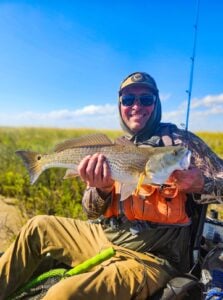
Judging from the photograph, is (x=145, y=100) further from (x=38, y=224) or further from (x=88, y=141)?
(x=38, y=224)

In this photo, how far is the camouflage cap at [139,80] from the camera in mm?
3946

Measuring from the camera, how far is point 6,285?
3.52 meters

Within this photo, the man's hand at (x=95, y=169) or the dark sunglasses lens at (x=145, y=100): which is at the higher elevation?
the dark sunglasses lens at (x=145, y=100)

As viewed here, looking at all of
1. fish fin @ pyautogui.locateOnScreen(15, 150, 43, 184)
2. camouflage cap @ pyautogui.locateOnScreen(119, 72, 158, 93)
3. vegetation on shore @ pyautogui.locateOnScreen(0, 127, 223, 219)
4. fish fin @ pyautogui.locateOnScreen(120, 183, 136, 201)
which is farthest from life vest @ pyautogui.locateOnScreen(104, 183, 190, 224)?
vegetation on shore @ pyautogui.locateOnScreen(0, 127, 223, 219)

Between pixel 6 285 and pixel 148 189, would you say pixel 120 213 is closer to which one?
pixel 148 189

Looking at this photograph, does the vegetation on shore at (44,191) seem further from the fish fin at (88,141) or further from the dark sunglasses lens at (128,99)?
the fish fin at (88,141)

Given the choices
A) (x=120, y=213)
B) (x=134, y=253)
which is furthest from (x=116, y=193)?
(x=134, y=253)

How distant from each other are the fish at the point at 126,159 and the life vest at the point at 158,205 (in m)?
0.28

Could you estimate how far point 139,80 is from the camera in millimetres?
3941

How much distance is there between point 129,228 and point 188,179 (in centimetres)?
68

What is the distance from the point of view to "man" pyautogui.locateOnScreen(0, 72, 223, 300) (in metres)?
2.96

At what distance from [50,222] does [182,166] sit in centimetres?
150

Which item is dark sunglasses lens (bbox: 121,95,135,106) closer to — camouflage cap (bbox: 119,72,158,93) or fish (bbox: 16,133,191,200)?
camouflage cap (bbox: 119,72,158,93)

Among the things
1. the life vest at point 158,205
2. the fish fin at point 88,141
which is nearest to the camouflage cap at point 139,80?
the fish fin at point 88,141
